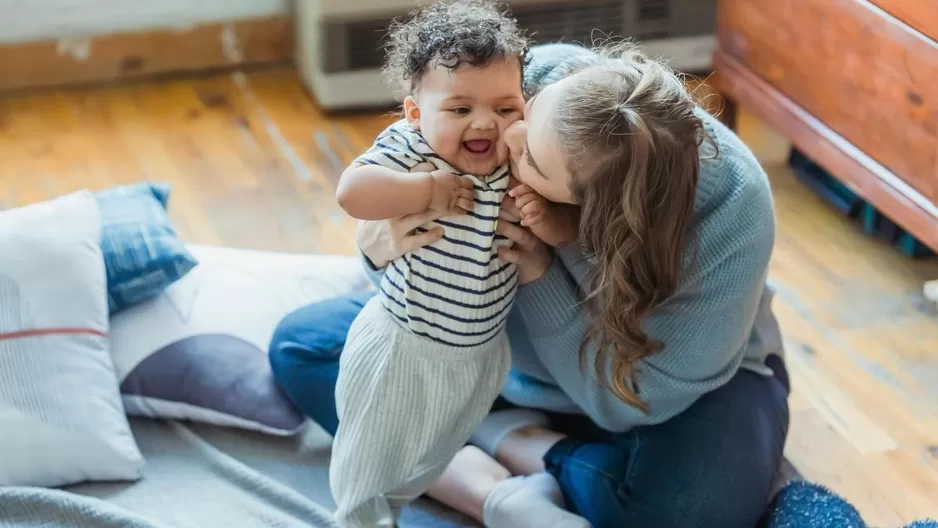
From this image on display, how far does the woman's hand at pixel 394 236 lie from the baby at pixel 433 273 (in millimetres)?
11

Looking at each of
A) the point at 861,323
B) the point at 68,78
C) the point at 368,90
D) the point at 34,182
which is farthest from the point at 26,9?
the point at 861,323

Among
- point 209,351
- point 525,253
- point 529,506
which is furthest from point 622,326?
point 209,351

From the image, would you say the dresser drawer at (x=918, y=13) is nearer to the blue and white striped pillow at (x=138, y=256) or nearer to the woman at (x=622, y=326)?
the woman at (x=622, y=326)

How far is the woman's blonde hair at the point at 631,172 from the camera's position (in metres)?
1.01

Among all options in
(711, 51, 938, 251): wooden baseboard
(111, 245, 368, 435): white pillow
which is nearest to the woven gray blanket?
(111, 245, 368, 435): white pillow

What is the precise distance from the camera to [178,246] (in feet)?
5.06

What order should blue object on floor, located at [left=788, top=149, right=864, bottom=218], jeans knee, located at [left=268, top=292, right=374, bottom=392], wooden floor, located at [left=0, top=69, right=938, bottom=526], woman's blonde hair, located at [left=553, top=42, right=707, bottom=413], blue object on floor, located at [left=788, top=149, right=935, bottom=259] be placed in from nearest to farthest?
woman's blonde hair, located at [left=553, top=42, right=707, bottom=413], jeans knee, located at [left=268, top=292, right=374, bottom=392], wooden floor, located at [left=0, top=69, right=938, bottom=526], blue object on floor, located at [left=788, top=149, right=935, bottom=259], blue object on floor, located at [left=788, top=149, right=864, bottom=218]

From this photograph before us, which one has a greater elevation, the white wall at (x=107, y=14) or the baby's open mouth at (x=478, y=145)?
the baby's open mouth at (x=478, y=145)

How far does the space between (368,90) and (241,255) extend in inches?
32.8

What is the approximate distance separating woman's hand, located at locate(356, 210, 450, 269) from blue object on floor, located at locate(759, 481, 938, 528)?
567mm

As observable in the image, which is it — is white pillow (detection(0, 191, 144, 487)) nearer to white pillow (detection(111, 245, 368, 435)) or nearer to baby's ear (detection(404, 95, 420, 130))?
white pillow (detection(111, 245, 368, 435))

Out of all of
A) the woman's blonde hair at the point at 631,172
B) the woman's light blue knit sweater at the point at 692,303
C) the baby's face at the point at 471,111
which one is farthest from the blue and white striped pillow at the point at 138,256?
the woman's blonde hair at the point at 631,172

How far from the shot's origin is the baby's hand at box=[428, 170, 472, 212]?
1079 mm

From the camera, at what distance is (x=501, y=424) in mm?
1465
